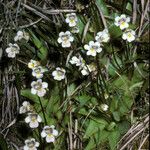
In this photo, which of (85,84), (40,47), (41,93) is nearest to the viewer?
(41,93)

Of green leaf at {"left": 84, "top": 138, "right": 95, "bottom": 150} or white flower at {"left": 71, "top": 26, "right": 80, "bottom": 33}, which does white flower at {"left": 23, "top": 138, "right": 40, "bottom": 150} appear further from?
white flower at {"left": 71, "top": 26, "right": 80, "bottom": 33}

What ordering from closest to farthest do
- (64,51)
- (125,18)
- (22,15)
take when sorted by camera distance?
(125,18) < (64,51) < (22,15)

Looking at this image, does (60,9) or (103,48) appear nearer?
(103,48)

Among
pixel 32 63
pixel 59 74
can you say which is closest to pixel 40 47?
pixel 32 63

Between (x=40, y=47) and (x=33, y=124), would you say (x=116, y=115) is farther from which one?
(x=40, y=47)

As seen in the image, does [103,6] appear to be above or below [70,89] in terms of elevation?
above

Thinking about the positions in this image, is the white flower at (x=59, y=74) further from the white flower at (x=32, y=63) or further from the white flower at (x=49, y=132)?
the white flower at (x=49, y=132)

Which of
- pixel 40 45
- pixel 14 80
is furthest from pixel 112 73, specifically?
pixel 14 80

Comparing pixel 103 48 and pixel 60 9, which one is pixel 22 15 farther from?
pixel 103 48
